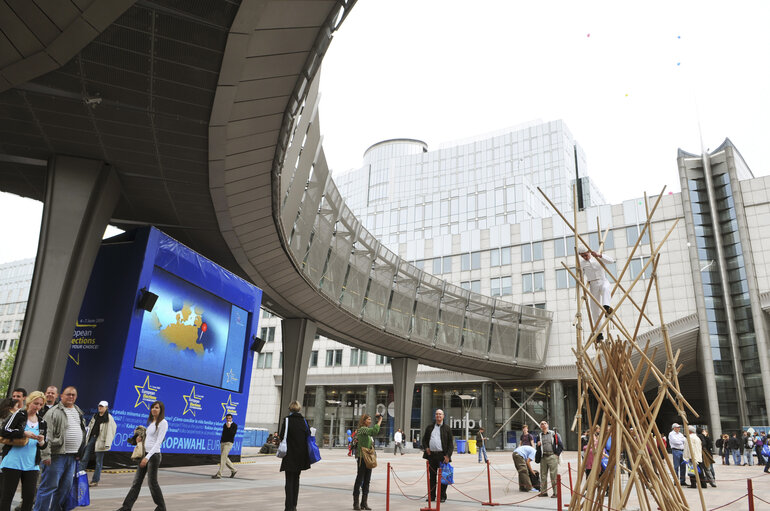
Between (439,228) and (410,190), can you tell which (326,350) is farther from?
(410,190)

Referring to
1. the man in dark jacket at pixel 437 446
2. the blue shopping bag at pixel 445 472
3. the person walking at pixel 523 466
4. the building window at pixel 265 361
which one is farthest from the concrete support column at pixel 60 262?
the building window at pixel 265 361

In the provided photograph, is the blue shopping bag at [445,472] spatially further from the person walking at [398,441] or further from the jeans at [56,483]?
the person walking at [398,441]

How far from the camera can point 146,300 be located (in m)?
14.1

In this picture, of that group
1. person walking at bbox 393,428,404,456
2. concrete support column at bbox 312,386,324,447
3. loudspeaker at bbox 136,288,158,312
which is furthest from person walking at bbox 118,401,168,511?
concrete support column at bbox 312,386,324,447

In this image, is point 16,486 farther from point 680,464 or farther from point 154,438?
point 680,464

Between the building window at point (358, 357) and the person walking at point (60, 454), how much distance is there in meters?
45.9

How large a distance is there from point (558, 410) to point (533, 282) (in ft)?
36.6

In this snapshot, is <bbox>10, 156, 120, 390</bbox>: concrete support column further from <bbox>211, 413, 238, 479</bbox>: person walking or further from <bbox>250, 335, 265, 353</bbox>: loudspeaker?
<bbox>250, 335, 265, 353</bbox>: loudspeaker

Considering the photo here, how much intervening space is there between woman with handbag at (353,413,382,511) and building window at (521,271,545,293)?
1543 inches

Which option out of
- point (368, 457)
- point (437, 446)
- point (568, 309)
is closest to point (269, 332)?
point (568, 309)

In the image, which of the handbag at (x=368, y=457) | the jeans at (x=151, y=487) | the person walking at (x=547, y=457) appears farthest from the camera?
the person walking at (x=547, y=457)

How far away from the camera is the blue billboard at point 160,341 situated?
13688mm

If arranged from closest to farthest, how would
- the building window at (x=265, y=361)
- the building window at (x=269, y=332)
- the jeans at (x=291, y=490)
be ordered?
the jeans at (x=291, y=490) < the building window at (x=269, y=332) < the building window at (x=265, y=361)

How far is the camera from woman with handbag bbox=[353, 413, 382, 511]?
8953 mm
